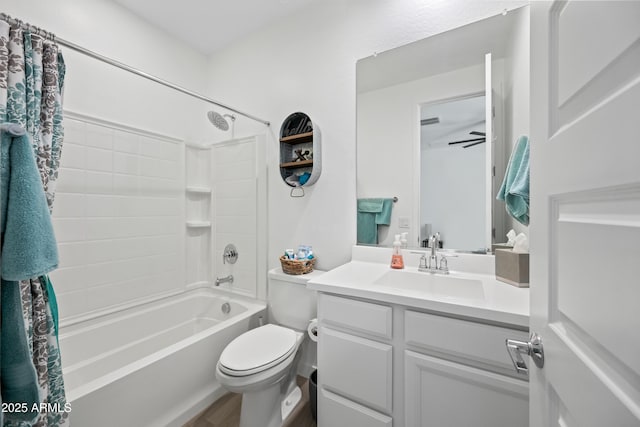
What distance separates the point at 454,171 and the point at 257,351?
4.68 ft

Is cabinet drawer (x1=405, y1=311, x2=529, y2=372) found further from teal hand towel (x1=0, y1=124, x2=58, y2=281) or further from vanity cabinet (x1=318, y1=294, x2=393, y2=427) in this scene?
teal hand towel (x1=0, y1=124, x2=58, y2=281)

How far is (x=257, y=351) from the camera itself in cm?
133

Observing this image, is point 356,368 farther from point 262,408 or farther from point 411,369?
point 262,408

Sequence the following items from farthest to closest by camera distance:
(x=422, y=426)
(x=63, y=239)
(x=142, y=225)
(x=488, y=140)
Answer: (x=142, y=225)
(x=63, y=239)
(x=488, y=140)
(x=422, y=426)

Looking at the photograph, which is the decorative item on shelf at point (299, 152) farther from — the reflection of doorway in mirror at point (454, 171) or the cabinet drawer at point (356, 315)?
the cabinet drawer at point (356, 315)

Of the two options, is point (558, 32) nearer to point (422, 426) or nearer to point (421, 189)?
point (421, 189)

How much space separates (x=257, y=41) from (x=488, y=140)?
1.90 metres

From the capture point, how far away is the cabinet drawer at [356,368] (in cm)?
102

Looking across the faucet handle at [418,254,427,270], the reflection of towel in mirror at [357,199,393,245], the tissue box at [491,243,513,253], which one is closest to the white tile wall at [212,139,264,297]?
the reflection of towel in mirror at [357,199,393,245]

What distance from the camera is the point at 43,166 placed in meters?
0.93

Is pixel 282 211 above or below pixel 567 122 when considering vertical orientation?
below

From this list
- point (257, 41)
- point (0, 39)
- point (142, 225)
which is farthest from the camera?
point (257, 41)

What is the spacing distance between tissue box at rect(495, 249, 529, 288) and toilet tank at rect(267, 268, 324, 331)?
1.00 m

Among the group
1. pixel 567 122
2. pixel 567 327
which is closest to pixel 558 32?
pixel 567 122
